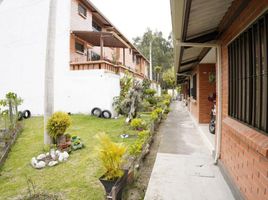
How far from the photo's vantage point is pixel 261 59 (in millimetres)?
3082

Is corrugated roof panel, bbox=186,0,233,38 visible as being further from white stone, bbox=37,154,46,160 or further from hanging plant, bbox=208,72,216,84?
hanging plant, bbox=208,72,216,84

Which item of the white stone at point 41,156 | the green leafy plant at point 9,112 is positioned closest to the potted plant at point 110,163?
the white stone at point 41,156

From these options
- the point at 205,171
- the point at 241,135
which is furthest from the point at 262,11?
the point at 205,171

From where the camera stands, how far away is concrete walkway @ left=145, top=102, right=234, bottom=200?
4086mm

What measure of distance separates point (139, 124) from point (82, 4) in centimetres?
1019

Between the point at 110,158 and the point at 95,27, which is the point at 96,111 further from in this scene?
the point at 110,158

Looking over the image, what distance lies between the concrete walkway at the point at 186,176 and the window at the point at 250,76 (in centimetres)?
134

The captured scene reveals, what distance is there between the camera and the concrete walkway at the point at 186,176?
409 cm

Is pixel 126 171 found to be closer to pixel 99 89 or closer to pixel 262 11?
pixel 262 11

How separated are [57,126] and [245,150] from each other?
529cm

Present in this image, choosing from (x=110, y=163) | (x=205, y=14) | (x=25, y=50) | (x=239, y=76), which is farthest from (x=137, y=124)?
(x=25, y=50)

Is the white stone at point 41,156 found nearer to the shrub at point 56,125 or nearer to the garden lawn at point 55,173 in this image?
the garden lawn at point 55,173

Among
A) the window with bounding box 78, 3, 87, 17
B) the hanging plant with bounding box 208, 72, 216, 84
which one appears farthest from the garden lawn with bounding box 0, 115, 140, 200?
the window with bounding box 78, 3, 87, 17

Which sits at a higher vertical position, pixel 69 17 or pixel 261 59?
pixel 69 17
